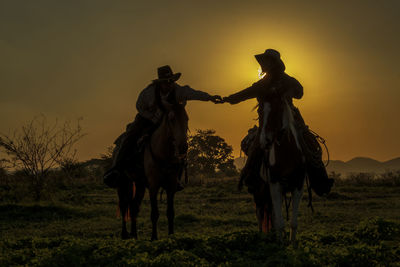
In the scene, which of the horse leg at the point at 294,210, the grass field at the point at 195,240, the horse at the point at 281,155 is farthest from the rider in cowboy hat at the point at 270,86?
the grass field at the point at 195,240

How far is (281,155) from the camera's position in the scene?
23.0 ft

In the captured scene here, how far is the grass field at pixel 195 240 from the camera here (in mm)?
6133

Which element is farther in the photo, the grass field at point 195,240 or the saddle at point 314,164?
the saddle at point 314,164

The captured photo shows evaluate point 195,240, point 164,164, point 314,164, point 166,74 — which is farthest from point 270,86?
point 195,240

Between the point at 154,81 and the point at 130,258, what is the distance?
141 inches

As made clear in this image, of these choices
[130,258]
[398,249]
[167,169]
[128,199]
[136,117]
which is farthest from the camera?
[128,199]

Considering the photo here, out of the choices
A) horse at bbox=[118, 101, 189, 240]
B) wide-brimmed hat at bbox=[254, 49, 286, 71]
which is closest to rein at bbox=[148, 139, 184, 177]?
horse at bbox=[118, 101, 189, 240]

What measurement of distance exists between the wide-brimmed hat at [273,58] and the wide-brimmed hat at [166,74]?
1636 millimetres

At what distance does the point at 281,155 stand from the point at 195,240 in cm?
196

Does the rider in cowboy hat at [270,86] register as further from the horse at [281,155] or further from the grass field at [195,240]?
the grass field at [195,240]

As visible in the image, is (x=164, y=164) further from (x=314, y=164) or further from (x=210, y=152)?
(x=210, y=152)

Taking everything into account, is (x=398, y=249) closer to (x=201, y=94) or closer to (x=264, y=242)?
(x=264, y=242)

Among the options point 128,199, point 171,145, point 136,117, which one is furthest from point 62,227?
point 171,145

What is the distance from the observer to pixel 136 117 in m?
9.15
